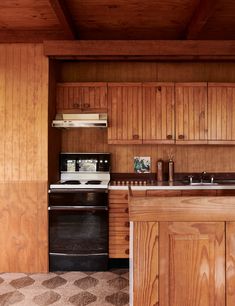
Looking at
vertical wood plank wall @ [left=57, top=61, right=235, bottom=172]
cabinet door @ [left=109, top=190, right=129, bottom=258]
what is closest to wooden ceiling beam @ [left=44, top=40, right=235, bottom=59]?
vertical wood plank wall @ [left=57, top=61, right=235, bottom=172]

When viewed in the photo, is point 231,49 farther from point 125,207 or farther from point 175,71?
point 125,207

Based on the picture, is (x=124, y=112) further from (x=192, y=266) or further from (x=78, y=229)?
(x=192, y=266)

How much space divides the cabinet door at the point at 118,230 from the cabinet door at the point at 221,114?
1.40 meters

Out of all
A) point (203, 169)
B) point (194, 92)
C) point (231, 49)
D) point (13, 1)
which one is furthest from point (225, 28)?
point (13, 1)

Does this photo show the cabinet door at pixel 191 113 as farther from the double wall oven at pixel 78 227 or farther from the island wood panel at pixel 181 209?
the island wood panel at pixel 181 209

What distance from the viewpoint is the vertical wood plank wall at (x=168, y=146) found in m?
4.16

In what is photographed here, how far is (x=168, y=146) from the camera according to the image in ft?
13.6

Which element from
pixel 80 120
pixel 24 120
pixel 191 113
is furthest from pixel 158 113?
pixel 24 120

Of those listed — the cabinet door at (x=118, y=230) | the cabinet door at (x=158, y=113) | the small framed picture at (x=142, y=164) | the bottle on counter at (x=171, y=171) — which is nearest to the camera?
the cabinet door at (x=118, y=230)

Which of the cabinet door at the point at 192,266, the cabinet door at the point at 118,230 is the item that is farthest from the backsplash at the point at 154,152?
the cabinet door at the point at 192,266

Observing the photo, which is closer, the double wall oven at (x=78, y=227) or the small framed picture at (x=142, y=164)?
the double wall oven at (x=78, y=227)

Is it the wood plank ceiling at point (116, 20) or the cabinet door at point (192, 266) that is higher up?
the wood plank ceiling at point (116, 20)

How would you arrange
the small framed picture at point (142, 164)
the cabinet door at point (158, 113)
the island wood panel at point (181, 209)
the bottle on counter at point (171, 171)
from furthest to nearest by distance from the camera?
1. the small framed picture at point (142, 164)
2. the bottle on counter at point (171, 171)
3. the cabinet door at point (158, 113)
4. the island wood panel at point (181, 209)

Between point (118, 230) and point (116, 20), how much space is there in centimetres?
231
